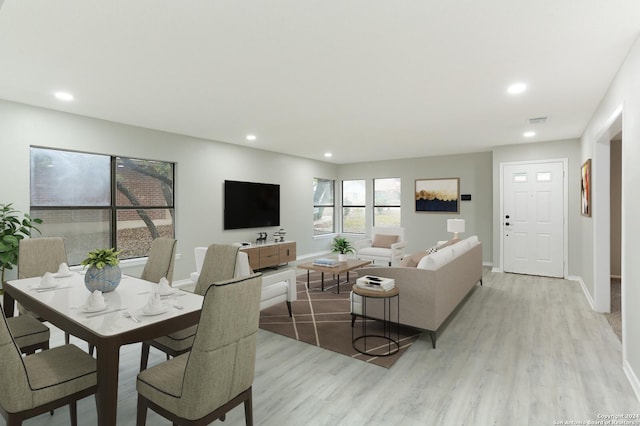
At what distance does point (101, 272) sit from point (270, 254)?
4397mm

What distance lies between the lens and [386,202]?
345 inches

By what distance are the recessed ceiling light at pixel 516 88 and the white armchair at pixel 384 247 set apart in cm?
358

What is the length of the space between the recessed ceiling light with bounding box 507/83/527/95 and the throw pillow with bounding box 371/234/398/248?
12.8 feet

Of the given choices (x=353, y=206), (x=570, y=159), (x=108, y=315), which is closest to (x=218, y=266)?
(x=108, y=315)

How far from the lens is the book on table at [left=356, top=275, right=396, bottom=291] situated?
3.15 metres

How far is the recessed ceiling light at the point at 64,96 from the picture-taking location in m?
3.53

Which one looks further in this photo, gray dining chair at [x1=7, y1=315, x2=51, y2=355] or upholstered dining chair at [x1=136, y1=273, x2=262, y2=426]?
gray dining chair at [x1=7, y1=315, x2=51, y2=355]

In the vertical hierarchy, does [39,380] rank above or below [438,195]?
below

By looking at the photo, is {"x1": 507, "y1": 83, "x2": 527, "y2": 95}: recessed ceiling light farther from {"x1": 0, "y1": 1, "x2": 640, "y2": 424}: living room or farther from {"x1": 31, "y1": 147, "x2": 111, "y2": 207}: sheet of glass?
{"x1": 31, "y1": 147, "x2": 111, "y2": 207}: sheet of glass

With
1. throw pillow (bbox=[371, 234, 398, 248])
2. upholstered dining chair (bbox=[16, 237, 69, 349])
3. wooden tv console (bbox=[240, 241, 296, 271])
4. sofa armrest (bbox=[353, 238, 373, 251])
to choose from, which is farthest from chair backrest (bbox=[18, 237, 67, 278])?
throw pillow (bbox=[371, 234, 398, 248])

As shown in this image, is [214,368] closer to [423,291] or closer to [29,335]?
[29,335]

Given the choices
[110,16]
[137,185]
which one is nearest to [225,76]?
[110,16]

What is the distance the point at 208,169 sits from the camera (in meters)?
5.94

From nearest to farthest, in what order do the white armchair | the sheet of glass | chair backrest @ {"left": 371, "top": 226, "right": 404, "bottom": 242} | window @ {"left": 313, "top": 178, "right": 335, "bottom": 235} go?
the sheet of glass < the white armchair < chair backrest @ {"left": 371, "top": 226, "right": 404, "bottom": 242} < window @ {"left": 313, "top": 178, "right": 335, "bottom": 235}
